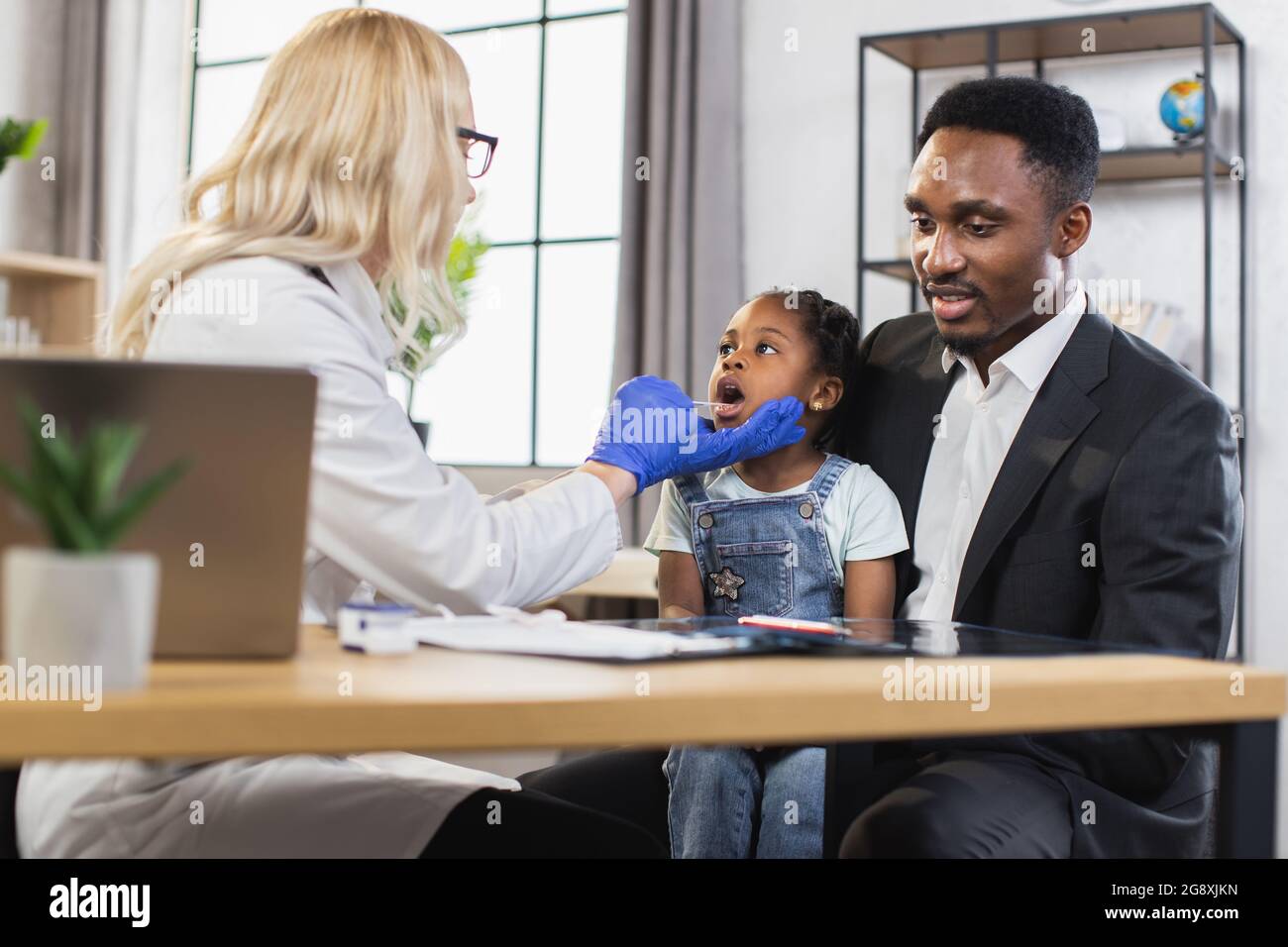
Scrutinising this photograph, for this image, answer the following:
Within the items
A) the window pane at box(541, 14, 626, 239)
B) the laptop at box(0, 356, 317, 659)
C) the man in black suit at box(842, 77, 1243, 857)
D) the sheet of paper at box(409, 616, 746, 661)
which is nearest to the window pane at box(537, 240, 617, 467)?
the window pane at box(541, 14, 626, 239)

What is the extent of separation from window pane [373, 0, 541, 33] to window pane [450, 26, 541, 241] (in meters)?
0.06

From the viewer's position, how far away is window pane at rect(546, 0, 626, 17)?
491cm

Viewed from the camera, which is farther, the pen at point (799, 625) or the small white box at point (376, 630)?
the pen at point (799, 625)

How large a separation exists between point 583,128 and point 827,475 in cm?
333

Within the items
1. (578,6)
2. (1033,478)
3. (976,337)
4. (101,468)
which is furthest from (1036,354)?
(578,6)

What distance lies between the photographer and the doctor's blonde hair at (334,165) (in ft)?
4.43

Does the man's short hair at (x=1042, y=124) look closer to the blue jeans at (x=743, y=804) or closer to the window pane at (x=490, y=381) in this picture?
the blue jeans at (x=743, y=804)

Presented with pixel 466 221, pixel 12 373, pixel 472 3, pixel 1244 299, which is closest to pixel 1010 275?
pixel 12 373

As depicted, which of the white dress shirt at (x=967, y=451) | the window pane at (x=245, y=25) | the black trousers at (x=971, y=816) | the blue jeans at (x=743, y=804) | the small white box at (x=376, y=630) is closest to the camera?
the small white box at (x=376, y=630)

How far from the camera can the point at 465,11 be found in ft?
17.0

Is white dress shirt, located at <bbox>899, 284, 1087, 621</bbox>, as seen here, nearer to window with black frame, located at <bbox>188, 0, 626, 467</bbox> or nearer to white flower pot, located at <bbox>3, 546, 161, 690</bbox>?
white flower pot, located at <bbox>3, 546, 161, 690</bbox>

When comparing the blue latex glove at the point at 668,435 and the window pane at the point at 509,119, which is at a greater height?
the window pane at the point at 509,119

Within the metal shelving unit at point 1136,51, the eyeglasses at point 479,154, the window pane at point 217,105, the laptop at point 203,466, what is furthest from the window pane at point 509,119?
the laptop at point 203,466

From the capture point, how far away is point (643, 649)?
1.04 m
